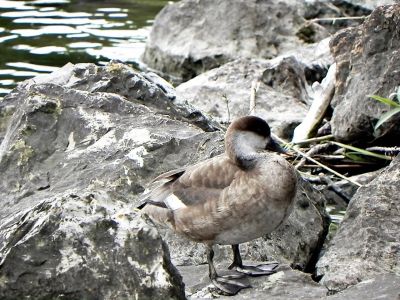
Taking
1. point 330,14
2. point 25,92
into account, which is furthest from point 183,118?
point 330,14

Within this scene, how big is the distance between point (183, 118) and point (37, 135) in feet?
4.48

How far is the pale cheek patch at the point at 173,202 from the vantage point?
6.24m

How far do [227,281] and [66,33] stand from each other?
10.2 m

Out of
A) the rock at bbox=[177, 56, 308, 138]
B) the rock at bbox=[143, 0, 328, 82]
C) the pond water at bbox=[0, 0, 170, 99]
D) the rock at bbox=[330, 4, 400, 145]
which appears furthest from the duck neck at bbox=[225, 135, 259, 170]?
the rock at bbox=[143, 0, 328, 82]

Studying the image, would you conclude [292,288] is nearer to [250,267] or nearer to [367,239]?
[250,267]

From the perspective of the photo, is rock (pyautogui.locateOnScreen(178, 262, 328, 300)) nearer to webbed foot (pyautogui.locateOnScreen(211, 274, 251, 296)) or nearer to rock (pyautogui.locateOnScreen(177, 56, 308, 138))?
webbed foot (pyautogui.locateOnScreen(211, 274, 251, 296))

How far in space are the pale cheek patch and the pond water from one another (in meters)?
6.56

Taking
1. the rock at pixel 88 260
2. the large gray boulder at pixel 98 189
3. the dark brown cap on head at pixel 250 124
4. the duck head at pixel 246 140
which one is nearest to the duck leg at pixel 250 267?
the large gray boulder at pixel 98 189

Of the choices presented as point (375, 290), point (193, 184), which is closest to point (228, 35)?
point (193, 184)

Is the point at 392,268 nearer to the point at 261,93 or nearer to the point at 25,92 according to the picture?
the point at 25,92

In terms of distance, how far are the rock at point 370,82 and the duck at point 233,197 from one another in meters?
2.41

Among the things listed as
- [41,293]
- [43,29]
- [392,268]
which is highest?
[41,293]

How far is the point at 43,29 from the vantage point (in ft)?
51.8

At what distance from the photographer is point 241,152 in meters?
6.17
